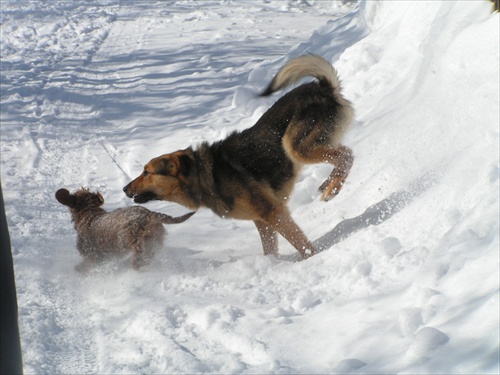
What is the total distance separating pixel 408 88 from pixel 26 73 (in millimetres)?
9162

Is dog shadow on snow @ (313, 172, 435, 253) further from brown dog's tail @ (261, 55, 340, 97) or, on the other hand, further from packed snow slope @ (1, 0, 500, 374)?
brown dog's tail @ (261, 55, 340, 97)

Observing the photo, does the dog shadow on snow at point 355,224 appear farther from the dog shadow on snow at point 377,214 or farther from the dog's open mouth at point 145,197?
the dog's open mouth at point 145,197

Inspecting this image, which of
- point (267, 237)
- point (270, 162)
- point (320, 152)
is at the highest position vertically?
point (320, 152)

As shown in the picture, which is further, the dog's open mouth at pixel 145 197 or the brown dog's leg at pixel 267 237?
the brown dog's leg at pixel 267 237

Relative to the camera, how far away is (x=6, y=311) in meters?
2.60

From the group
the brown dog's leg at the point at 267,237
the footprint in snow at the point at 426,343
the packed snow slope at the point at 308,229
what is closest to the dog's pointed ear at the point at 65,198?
the packed snow slope at the point at 308,229

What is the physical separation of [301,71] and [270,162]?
95cm

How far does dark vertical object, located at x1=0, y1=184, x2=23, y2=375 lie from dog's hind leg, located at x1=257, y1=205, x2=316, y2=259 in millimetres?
3305

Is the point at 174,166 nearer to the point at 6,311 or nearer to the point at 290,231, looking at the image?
the point at 290,231

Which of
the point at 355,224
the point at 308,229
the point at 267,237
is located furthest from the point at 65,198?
the point at 355,224

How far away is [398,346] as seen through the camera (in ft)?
11.5

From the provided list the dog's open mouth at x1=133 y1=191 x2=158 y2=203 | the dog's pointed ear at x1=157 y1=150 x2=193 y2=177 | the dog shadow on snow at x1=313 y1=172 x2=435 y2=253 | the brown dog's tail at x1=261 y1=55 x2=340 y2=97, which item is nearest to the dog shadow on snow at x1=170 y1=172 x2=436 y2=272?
the dog shadow on snow at x1=313 y1=172 x2=435 y2=253

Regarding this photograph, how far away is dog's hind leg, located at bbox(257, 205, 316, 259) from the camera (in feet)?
18.8

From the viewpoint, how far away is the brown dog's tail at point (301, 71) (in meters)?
6.21
